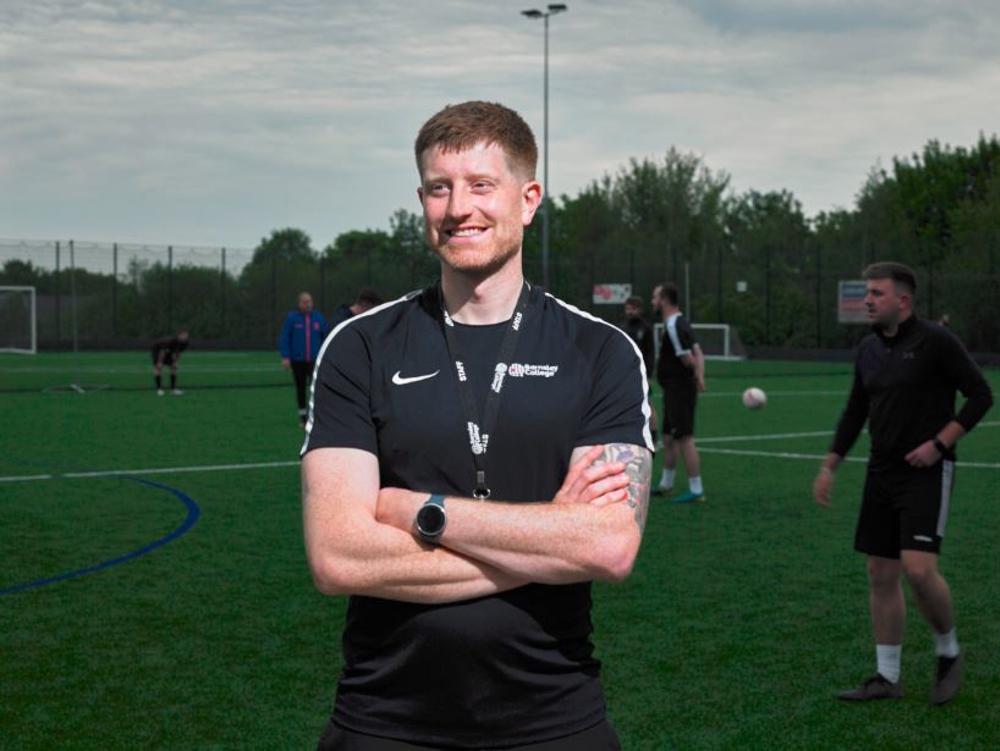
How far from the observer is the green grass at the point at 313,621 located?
6.77 metres

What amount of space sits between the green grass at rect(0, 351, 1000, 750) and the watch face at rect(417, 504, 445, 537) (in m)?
3.68

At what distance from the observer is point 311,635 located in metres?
Answer: 8.43

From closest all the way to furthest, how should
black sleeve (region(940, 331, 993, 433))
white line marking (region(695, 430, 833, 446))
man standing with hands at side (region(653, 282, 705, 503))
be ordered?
black sleeve (region(940, 331, 993, 433))
man standing with hands at side (region(653, 282, 705, 503))
white line marking (region(695, 430, 833, 446))

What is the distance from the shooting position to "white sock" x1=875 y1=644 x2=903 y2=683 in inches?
285

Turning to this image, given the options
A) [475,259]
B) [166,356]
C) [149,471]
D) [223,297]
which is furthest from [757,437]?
[223,297]

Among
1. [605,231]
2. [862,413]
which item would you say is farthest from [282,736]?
[605,231]

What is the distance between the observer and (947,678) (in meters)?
A: 7.23

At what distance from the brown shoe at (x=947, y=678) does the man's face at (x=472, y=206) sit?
4889mm

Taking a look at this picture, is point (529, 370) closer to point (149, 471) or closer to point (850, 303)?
point (149, 471)

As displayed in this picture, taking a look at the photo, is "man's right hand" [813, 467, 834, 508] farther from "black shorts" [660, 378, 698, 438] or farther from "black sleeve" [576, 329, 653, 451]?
"black shorts" [660, 378, 698, 438]

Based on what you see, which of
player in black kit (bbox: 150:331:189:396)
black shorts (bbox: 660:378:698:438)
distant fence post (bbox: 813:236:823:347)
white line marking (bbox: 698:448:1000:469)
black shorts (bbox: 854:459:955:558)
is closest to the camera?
black shorts (bbox: 854:459:955:558)

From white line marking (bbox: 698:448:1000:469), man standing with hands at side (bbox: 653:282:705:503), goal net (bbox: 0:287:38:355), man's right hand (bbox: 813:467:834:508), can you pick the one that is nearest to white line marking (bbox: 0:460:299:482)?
man standing with hands at side (bbox: 653:282:705:503)

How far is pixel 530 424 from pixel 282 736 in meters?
3.90

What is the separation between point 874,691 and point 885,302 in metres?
2.03
